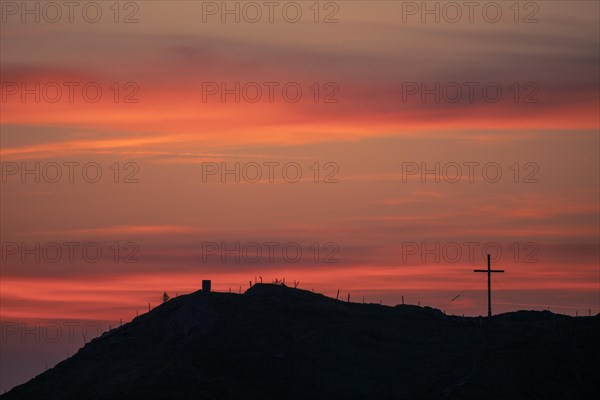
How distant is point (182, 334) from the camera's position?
396 ft

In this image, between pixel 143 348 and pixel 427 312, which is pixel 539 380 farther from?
pixel 143 348

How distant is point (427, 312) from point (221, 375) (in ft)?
99.7

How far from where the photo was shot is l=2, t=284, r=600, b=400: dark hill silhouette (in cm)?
11144

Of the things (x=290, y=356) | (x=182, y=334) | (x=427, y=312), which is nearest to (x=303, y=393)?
(x=290, y=356)

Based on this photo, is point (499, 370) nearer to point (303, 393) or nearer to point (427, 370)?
point (427, 370)

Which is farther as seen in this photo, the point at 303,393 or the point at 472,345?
the point at 472,345

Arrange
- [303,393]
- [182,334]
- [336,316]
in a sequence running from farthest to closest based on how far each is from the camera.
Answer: [336,316] → [182,334] → [303,393]

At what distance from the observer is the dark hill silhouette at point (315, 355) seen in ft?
366

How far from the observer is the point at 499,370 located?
380 feet

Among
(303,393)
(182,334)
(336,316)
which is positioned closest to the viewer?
(303,393)

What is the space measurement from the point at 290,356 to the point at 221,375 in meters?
8.76

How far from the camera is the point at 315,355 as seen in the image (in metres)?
119

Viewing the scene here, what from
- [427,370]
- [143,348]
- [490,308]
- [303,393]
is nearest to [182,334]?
[143,348]

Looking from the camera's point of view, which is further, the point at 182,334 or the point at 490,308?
the point at 490,308
